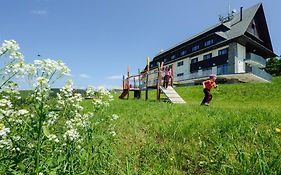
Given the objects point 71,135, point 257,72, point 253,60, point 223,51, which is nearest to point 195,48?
point 223,51

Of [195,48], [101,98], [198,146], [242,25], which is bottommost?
[198,146]

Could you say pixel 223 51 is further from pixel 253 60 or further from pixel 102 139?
pixel 102 139

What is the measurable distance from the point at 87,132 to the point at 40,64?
0.94 meters

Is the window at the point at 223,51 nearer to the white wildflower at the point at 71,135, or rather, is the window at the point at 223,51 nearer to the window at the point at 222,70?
the window at the point at 222,70

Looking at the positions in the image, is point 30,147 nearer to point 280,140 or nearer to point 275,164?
point 275,164

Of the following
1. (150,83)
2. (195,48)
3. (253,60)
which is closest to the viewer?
(150,83)

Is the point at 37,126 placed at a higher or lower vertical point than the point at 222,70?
lower

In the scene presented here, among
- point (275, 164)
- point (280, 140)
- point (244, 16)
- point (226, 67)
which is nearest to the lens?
point (275, 164)

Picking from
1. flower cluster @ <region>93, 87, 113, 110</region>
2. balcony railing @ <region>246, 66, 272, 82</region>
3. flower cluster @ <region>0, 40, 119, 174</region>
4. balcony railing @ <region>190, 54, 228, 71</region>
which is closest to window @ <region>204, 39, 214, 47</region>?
balcony railing @ <region>190, 54, 228, 71</region>

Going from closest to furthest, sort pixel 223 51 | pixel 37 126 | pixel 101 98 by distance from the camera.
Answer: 1. pixel 37 126
2. pixel 101 98
3. pixel 223 51

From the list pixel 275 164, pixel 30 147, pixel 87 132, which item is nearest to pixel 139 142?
pixel 87 132

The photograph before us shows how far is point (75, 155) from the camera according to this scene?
10.1ft

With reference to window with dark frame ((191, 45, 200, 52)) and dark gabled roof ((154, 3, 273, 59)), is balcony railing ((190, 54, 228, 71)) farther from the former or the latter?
dark gabled roof ((154, 3, 273, 59))

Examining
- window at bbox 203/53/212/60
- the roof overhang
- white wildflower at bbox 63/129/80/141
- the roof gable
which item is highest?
the roof gable
